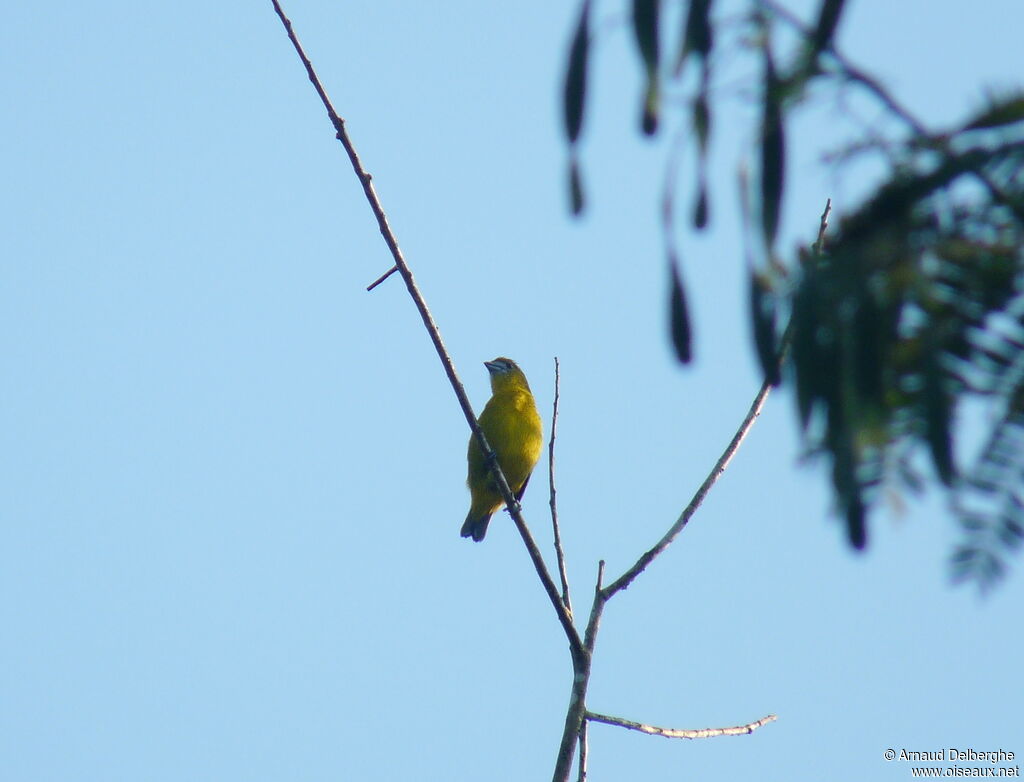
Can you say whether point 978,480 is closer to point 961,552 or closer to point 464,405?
point 961,552

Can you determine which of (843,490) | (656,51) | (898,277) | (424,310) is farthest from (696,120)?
(424,310)

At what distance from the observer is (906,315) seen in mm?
1136

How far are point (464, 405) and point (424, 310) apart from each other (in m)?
0.39

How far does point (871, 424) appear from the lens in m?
1.10

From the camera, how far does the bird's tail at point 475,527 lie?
32.1ft

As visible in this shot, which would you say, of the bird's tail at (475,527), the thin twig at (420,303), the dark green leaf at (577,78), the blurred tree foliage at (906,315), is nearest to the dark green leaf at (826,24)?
the blurred tree foliage at (906,315)

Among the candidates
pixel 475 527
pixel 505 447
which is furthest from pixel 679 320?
pixel 475 527

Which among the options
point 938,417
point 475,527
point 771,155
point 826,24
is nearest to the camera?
point 938,417

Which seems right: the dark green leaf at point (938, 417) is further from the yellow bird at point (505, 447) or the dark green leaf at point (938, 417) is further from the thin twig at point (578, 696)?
the yellow bird at point (505, 447)

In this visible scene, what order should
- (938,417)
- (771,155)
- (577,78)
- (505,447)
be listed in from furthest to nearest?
(505,447)
(577,78)
(771,155)
(938,417)

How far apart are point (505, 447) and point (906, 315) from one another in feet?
25.9

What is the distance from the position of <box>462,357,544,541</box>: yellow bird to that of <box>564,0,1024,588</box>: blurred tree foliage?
24.6 ft

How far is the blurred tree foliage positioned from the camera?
108cm

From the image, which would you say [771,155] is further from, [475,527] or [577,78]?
[475,527]
